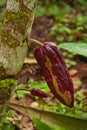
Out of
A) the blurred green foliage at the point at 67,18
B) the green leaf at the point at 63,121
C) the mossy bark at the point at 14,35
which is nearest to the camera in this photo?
the mossy bark at the point at 14,35

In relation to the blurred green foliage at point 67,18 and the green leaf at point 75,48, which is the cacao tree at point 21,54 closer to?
the green leaf at point 75,48

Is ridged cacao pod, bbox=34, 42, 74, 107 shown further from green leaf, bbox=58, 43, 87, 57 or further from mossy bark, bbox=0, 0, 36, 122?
green leaf, bbox=58, 43, 87, 57

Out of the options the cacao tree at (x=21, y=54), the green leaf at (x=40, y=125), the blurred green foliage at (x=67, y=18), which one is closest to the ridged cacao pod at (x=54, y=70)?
the cacao tree at (x=21, y=54)

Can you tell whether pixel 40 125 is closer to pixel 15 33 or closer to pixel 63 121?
pixel 63 121

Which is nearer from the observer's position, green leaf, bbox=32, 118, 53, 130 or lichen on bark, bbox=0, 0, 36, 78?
lichen on bark, bbox=0, 0, 36, 78

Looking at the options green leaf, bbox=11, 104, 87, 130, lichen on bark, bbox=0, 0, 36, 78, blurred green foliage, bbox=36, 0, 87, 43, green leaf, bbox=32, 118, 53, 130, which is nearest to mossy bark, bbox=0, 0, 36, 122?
lichen on bark, bbox=0, 0, 36, 78

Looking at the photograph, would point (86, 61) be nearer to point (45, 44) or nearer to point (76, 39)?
point (76, 39)
